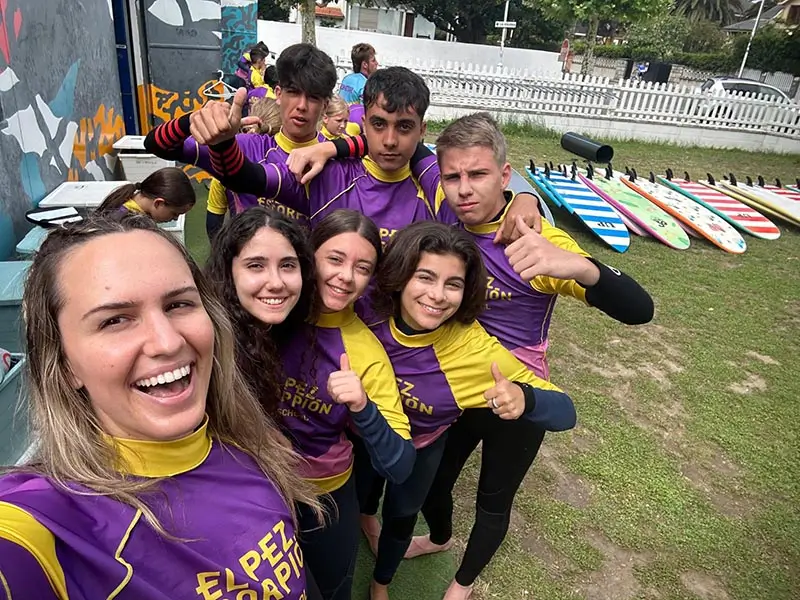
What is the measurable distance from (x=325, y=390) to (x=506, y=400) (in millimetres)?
609

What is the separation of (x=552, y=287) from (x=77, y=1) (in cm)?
561

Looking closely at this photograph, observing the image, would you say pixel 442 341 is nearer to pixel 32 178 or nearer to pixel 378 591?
pixel 378 591

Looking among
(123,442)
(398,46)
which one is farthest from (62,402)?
(398,46)

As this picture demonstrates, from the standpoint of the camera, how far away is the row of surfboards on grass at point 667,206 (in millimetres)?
7652

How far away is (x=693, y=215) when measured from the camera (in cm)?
823

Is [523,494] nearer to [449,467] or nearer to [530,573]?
[530,573]

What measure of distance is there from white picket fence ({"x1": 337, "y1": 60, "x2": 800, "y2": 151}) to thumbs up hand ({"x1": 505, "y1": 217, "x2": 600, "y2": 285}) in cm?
1261

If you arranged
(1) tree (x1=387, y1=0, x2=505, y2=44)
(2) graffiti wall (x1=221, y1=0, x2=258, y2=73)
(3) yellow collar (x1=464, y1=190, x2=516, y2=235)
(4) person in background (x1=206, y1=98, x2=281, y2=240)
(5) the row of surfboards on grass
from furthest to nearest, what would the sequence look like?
(1) tree (x1=387, y1=0, x2=505, y2=44) < (2) graffiti wall (x1=221, y1=0, x2=258, y2=73) < (5) the row of surfboards on grass < (4) person in background (x1=206, y1=98, x2=281, y2=240) < (3) yellow collar (x1=464, y1=190, x2=516, y2=235)

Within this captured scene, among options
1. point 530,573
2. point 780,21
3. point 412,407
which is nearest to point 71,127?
point 412,407

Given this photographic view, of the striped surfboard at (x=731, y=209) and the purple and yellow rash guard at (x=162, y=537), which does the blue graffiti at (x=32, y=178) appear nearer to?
the purple and yellow rash guard at (x=162, y=537)

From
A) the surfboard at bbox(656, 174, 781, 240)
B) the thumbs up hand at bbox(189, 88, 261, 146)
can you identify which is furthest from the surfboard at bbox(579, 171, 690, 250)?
the thumbs up hand at bbox(189, 88, 261, 146)

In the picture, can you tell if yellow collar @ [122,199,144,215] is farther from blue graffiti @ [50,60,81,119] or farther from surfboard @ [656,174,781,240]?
surfboard @ [656,174,781,240]

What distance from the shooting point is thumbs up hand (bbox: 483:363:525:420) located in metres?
1.81

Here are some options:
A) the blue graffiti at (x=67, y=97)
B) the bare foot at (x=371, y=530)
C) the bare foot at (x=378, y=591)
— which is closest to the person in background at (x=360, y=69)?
the blue graffiti at (x=67, y=97)
